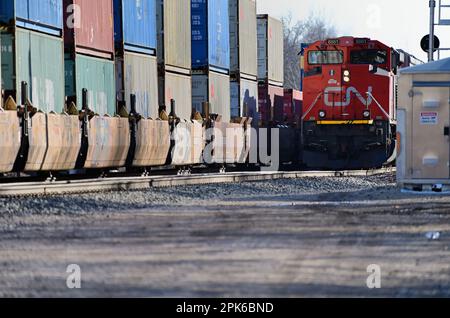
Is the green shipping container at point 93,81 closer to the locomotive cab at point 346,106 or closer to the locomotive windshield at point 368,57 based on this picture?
the locomotive cab at point 346,106

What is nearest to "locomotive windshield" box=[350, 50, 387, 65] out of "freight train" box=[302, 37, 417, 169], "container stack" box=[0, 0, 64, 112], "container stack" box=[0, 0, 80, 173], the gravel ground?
"freight train" box=[302, 37, 417, 169]

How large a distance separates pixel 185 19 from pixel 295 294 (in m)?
23.8

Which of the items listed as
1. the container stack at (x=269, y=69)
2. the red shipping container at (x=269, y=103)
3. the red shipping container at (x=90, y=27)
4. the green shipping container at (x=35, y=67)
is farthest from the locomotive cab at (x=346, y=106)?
the green shipping container at (x=35, y=67)

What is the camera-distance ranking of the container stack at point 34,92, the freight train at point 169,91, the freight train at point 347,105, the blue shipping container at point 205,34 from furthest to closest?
the freight train at point 347,105 → the blue shipping container at point 205,34 → the freight train at point 169,91 → the container stack at point 34,92

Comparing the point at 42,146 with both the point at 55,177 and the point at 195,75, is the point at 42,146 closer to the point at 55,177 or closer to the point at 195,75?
the point at 55,177

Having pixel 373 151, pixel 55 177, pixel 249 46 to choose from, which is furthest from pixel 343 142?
pixel 55 177

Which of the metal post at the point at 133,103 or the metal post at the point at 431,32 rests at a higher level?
the metal post at the point at 431,32

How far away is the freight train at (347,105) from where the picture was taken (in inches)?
1211

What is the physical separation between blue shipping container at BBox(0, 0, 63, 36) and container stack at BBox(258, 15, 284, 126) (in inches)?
628

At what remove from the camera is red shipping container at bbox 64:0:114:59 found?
22.0 meters

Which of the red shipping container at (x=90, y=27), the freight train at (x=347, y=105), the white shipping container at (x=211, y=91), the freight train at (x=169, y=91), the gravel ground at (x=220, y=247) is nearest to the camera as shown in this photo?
the gravel ground at (x=220, y=247)

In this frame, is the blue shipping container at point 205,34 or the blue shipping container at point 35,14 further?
the blue shipping container at point 205,34

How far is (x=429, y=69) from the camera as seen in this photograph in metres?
Result: 17.4

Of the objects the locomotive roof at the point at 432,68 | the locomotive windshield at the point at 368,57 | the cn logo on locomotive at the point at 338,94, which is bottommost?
the cn logo on locomotive at the point at 338,94
